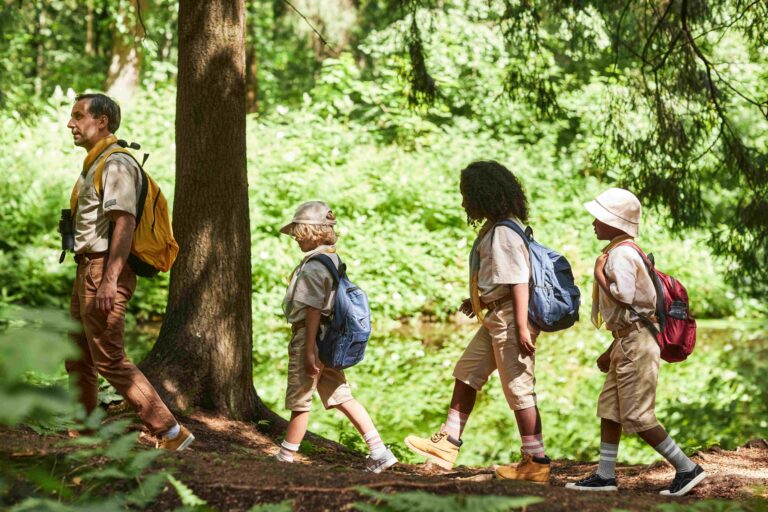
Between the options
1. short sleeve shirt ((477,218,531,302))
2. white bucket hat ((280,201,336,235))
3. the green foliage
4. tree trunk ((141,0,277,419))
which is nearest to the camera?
the green foliage

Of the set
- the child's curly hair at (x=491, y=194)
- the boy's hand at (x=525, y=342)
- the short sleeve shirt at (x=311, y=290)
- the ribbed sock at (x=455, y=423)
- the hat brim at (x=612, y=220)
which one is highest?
the child's curly hair at (x=491, y=194)

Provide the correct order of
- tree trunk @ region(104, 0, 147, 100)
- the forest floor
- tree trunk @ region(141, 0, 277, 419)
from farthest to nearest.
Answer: tree trunk @ region(104, 0, 147, 100), tree trunk @ region(141, 0, 277, 419), the forest floor

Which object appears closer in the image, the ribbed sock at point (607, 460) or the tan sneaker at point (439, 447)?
the ribbed sock at point (607, 460)

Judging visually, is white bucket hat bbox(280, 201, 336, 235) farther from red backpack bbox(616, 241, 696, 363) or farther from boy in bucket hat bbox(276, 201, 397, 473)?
red backpack bbox(616, 241, 696, 363)

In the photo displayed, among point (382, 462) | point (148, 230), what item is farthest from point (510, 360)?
point (148, 230)

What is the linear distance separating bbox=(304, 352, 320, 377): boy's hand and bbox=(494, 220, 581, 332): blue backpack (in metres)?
1.09

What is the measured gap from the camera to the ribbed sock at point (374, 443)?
499cm

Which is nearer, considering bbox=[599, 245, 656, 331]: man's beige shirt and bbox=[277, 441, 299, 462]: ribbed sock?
bbox=[599, 245, 656, 331]: man's beige shirt

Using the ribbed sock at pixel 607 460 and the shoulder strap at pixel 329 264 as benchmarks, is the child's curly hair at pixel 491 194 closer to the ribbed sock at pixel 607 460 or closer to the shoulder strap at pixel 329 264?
the shoulder strap at pixel 329 264

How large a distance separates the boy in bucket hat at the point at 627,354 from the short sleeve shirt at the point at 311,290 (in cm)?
131

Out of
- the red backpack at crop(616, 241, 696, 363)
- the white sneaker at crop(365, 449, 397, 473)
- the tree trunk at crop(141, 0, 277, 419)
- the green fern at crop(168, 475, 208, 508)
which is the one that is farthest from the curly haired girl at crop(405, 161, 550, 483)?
the green fern at crop(168, 475, 208, 508)

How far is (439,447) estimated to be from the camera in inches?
198

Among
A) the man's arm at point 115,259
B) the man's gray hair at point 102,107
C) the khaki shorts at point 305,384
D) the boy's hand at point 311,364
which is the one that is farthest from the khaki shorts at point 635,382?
the man's gray hair at point 102,107

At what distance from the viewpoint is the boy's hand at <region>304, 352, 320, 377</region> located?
4.78m
